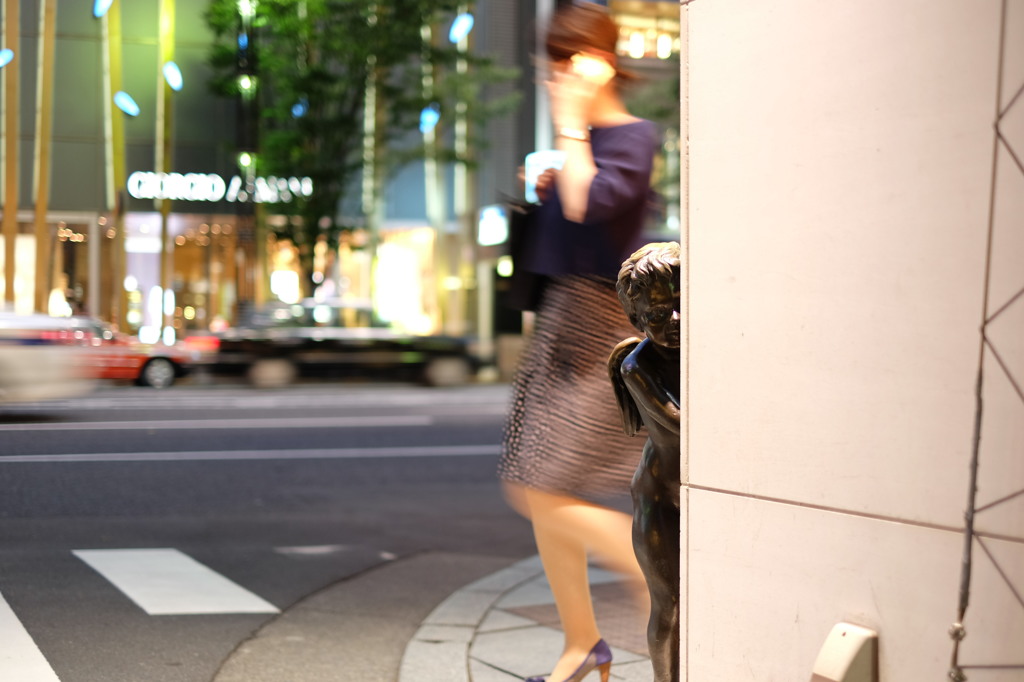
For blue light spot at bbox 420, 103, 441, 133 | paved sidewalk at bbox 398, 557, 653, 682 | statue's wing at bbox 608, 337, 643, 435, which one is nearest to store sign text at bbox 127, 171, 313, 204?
blue light spot at bbox 420, 103, 441, 133

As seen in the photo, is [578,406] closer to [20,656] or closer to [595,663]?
[595,663]

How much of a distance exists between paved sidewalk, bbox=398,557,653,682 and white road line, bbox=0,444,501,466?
3.69m

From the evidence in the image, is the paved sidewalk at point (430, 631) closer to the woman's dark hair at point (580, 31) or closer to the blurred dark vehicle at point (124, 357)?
the woman's dark hair at point (580, 31)

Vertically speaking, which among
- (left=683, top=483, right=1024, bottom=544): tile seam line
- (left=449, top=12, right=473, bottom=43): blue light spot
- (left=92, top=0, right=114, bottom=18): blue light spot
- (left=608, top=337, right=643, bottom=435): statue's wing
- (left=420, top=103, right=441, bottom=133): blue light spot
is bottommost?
(left=683, top=483, right=1024, bottom=544): tile seam line

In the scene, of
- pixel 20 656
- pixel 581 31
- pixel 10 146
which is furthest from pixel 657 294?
pixel 10 146

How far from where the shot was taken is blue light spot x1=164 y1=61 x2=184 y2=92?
24.4 ft

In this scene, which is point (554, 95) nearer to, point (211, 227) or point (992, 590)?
point (992, 590)

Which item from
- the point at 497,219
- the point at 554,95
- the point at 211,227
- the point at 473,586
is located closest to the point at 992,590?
the point at 554,95

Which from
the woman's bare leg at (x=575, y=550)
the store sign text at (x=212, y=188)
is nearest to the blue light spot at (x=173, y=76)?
the store sign text at (x=212, y=188)

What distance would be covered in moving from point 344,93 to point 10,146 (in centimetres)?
1934

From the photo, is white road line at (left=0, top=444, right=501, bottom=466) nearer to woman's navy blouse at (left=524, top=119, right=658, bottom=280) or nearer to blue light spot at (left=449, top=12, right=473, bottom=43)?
woman's navy blouse at (left=524, top=119, right=658, bottom=280)

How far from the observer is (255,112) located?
61.7 ft

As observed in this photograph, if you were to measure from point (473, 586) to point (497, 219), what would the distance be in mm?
22858

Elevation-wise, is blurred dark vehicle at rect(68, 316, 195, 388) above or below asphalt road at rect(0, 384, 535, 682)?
above
